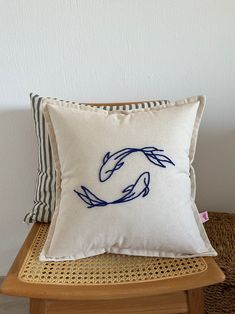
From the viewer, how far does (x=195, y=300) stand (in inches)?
34.0

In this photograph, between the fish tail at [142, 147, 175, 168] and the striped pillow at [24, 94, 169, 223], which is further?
the striped pillow at [24, 94, 169, 223]

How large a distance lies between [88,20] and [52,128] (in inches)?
13.5

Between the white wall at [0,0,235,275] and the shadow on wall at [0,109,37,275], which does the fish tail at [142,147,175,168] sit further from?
the shadow on wall at [0,109,37,275]

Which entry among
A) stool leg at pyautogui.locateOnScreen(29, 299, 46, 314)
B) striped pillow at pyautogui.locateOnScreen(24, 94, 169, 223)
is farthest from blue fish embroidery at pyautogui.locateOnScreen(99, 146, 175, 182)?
stool leg at pyautogui.locateOnScreen(29, 299, 46, 314)

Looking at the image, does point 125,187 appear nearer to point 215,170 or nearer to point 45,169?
point 45,169

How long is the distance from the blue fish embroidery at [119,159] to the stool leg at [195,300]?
0.28 meters

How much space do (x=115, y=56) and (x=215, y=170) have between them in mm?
469

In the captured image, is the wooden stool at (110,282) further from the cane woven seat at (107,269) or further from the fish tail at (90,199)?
the fish tail at (90,199)

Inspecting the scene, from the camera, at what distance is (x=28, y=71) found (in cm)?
111

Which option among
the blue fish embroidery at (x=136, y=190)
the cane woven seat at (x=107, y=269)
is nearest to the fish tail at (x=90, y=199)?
the blue fish embroidery at (x=136, y=190)

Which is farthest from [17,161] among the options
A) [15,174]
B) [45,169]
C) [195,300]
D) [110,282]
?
[195,300]

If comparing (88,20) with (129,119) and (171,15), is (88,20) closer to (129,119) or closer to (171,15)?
(171,15)

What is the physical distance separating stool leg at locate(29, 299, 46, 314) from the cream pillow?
0.31ft

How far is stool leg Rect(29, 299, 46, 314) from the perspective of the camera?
0.84 meters
